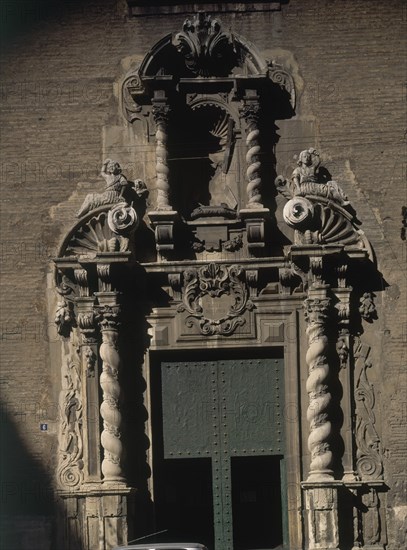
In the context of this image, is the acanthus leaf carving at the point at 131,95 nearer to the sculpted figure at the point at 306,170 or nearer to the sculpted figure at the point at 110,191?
the sculpted figure at the point at 110,191

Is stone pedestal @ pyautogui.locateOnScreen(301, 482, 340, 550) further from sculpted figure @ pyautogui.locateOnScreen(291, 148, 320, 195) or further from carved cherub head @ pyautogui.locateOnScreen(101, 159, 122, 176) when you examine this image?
carved cherub head @ pyautogui.locateOnScreen(101, 159, 122, 176)

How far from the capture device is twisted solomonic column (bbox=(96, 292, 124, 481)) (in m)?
18.4

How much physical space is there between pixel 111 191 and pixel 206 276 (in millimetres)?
1530

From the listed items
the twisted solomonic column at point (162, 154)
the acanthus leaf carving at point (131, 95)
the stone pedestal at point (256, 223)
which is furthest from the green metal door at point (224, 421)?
the acanthus leaf carving at point (131, 95)

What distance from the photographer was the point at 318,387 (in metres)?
18.5

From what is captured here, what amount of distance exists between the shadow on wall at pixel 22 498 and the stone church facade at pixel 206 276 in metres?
0.03

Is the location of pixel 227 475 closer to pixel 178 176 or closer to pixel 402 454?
pixel 402 454

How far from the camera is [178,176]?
19438mm

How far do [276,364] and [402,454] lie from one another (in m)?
1.84

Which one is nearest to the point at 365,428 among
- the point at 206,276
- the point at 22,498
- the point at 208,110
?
the point at 206,276

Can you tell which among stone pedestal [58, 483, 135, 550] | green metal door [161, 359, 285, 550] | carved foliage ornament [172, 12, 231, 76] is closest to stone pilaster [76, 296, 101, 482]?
stone pedestal [58, 483, 135, 550]

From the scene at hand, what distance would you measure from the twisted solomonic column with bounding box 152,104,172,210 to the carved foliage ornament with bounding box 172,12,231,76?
0.73 m

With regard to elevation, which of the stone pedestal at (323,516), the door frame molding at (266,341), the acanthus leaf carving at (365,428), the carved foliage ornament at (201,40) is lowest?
the stone pedestal at (323,516)

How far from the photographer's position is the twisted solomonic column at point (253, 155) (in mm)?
18938
